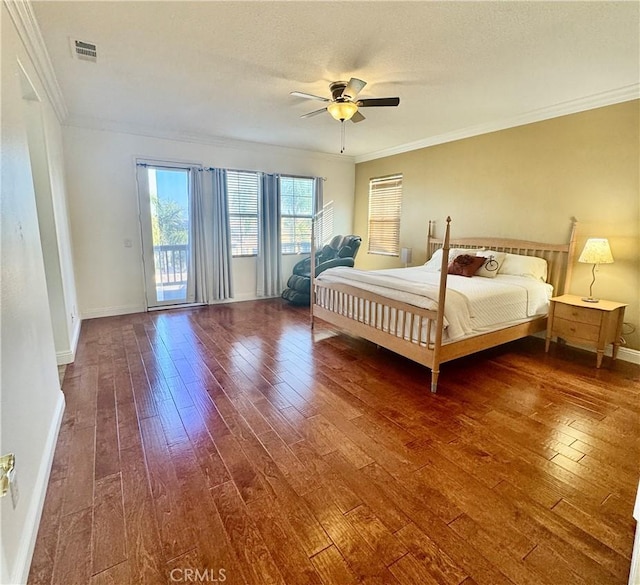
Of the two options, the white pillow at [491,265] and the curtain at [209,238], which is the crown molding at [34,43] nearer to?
the curtain at [209,238]

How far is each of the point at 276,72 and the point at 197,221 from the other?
2.93m

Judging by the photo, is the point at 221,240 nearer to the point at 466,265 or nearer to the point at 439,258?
the point at 439,258

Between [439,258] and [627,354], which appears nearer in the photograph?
[627,354]

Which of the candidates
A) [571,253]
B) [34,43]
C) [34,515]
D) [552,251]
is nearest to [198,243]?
[34,43]

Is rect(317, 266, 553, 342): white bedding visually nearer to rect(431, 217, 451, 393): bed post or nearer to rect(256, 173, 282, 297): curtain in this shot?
rect(431, 217, 451, 393): bed post

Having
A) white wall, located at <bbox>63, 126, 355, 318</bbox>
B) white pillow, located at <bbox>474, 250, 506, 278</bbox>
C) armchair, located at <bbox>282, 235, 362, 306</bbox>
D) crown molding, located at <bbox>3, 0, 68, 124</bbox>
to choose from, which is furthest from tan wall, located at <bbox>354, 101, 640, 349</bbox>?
crown molding, located at <bbox>3, 0, 68, 124</bbox>

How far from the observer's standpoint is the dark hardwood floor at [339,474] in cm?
138

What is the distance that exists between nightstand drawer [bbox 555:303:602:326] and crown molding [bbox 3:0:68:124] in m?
4.81

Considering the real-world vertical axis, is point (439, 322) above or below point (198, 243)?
below

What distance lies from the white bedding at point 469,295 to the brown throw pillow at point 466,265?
0.16m

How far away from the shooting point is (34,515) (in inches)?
58.2

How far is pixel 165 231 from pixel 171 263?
1.63ft

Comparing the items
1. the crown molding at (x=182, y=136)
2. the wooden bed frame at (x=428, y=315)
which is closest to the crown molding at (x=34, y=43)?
the crown molding at (x=182, y=136)

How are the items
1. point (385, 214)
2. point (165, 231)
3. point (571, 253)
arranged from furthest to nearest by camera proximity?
point (385, 214)
point (165, 231)
point (571, 253)
